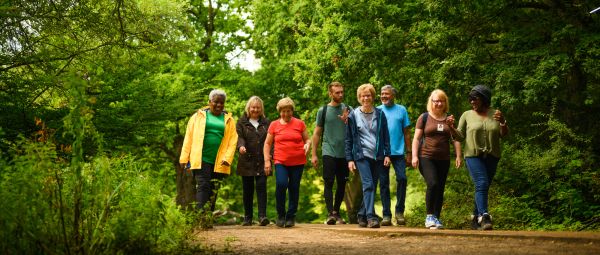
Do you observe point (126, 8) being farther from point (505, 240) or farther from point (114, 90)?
point (505, 240)

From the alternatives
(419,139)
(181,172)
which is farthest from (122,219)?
(181,172)

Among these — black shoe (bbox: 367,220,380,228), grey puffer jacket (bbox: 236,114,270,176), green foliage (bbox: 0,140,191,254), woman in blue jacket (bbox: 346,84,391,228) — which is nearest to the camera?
green foliage (bbox: 0,140,191,254)

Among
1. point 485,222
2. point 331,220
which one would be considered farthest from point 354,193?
point 485,222

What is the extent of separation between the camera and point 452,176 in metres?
15.8

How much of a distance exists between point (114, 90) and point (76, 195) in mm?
11576

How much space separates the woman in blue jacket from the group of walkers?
13 mm

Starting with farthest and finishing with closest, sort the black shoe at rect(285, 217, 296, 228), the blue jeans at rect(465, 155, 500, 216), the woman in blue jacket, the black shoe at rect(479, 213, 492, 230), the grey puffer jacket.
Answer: the grey puffer jacket, the black shoe at rect(285, 217, 296, 228), the woman in blue jacket, the blue jeans at rect(465, 155, 500, 216), the black shoe at rect(479, 213, 492, 230)

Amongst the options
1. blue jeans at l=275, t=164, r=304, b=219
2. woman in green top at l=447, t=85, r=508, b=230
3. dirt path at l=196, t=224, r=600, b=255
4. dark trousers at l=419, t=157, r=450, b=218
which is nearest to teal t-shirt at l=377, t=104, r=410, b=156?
dark trousers at l=419, t=157, r=450, b=218

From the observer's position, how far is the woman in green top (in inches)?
383

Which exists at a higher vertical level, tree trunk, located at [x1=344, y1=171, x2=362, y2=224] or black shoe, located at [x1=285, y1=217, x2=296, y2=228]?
tree trunk, located at [x1=344, y1=171, x2=362, y2=224]

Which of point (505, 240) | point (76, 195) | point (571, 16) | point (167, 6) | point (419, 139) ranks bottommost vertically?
point (505, 240)

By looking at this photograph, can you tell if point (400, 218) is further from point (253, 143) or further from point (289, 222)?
point (253, 143)

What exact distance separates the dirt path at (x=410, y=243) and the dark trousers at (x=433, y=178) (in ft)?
3.65

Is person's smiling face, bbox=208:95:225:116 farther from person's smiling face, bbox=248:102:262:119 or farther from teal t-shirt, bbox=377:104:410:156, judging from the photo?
teal t-shirt, bbox=377:104:410:156
